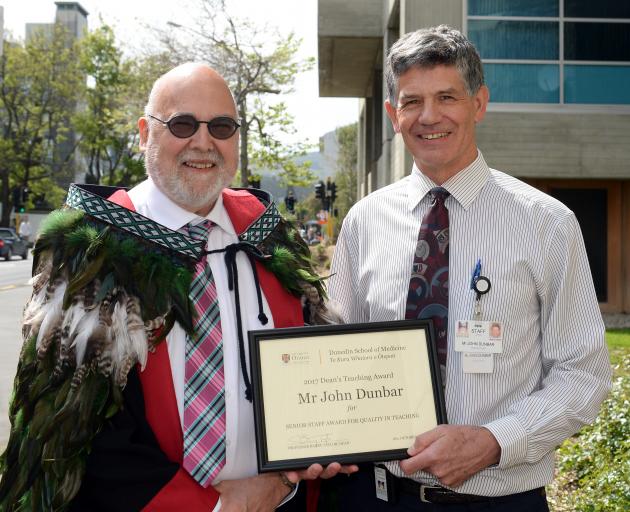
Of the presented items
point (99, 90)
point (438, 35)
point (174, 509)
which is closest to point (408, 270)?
point (438, 35)

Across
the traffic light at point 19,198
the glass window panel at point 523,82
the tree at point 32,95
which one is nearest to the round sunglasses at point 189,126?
the glass window panel at point 523,82

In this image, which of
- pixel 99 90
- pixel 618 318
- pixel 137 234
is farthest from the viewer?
pixel 99 90

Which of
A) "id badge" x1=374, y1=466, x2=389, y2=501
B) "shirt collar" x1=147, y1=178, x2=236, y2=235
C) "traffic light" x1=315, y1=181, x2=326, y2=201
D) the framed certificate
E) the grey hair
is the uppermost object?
"traffic light" x1=315, y1=181, x2=326, y2=201

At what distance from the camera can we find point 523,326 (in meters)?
2.82

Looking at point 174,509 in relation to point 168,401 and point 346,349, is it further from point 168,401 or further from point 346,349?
point 346,349

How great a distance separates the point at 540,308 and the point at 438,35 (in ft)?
3.60

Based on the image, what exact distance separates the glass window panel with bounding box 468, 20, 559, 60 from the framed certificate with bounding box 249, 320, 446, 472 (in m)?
12.9

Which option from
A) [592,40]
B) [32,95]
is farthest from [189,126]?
[32,95]

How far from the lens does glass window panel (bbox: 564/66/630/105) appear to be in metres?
14.8

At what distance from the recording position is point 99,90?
52531 mm

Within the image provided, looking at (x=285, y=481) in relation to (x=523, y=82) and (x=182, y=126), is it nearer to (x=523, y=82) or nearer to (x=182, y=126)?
(x=182, y=126)

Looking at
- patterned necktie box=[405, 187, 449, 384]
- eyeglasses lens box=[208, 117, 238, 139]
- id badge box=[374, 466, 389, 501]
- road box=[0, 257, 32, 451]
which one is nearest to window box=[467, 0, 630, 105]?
road box=[0, 257, 32, 451]

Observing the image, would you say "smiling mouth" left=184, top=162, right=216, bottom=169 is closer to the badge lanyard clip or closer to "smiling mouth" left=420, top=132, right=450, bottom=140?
"smiling mouth" left=420, top=132, right=450, bottom=140

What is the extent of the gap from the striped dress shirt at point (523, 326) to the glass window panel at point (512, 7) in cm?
1267
